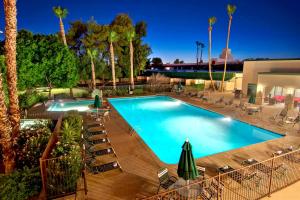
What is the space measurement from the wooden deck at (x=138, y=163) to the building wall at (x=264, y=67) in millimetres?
8422

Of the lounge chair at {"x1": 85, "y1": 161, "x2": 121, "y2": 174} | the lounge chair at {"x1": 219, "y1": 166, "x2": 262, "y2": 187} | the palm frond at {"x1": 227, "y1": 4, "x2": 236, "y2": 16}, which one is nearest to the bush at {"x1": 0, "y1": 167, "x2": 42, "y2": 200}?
the lounge chair at {"x1": 85, "y1": 161, "x2": 121, "y2": 174}

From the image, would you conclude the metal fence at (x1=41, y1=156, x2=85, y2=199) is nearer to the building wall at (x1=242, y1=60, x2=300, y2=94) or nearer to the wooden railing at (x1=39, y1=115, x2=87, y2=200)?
the wooden railing at (x1=39, y1=115, x2=87, y2=200)

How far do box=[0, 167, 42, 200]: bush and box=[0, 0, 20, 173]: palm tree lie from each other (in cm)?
116

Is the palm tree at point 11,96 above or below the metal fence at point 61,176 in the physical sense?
above

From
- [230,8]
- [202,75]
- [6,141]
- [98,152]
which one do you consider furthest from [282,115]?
[202,75]

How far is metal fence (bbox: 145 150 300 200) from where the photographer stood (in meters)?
4.90

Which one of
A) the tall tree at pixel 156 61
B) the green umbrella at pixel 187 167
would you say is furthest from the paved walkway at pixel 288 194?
the tall tree at pixel 156 61

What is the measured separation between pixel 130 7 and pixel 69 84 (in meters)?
17.3

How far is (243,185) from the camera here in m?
5.63

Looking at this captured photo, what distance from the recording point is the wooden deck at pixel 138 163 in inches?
220

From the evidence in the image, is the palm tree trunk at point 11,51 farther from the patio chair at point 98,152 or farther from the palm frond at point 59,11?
the palm frond at point 59,11

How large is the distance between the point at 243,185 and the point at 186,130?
718 centimetres

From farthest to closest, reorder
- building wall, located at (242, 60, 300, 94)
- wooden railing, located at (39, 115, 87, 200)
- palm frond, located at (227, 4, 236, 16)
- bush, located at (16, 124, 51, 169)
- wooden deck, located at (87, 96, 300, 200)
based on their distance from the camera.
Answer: palm frond, located at (227, 4, 236, 16), building wall, located at (242, 60, 300, 94), bush, located at (16, 124, 51, 169), wooden deck, located at (87, 96, 300, 200), wooden railing, located at (39, 115, 87, 200)

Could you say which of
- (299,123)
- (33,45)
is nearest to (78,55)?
(33,45)
